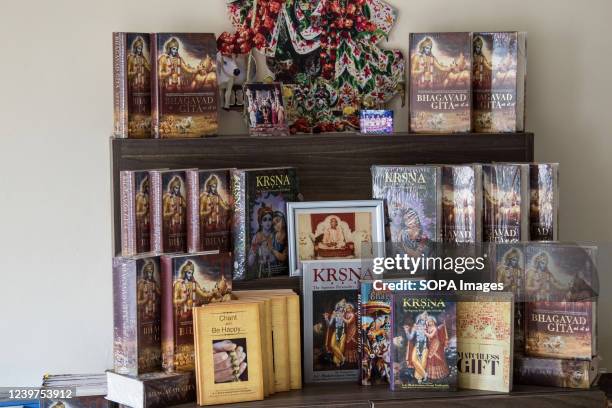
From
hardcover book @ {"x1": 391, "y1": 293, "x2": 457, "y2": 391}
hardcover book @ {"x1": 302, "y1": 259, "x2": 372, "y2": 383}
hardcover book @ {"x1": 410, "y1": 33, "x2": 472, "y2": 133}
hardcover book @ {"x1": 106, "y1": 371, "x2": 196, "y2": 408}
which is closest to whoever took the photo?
hardcover book @ {"x1": 106, "y1": 371, "x2": 196, "y2": 408}

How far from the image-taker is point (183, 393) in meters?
2.29

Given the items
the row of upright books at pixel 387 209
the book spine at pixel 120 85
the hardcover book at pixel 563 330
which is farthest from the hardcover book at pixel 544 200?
the book spine at pixel 120 85

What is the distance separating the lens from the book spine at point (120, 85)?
8.05ft

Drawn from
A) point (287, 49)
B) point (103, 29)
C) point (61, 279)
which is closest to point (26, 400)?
point (61, 279)

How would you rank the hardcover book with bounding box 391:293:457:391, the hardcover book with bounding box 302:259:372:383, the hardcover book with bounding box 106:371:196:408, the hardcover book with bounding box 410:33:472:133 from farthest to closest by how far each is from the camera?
the hardcover book with bounding box 410:33:472:133 < the hardcover book with bounding box 302:259:372:383 < the hardcover book with bounding box 391:293:457:391 < the hardcover book with bounding box 106:371:196:408

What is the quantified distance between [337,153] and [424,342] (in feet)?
1.99

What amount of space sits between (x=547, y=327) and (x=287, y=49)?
110cm

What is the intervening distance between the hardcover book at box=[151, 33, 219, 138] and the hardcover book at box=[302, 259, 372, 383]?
0.51 meters

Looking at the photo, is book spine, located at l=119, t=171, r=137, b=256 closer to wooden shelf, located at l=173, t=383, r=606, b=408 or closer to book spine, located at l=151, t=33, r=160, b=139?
book spine, located at l=151, t=33, r=160, b=139

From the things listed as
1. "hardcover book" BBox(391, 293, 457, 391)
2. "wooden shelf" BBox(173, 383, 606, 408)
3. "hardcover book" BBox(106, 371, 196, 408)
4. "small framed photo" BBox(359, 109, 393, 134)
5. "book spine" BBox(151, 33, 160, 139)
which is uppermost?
"book spine" BBox(151, 33, 160, 139)

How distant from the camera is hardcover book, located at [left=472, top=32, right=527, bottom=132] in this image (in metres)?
2.62

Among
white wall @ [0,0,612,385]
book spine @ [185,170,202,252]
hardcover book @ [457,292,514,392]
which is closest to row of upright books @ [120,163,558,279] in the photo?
book spine @ [185,170,202,252]

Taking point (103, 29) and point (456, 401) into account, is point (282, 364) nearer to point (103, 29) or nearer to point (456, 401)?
point (456, 401)

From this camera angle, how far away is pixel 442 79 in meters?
2.61
